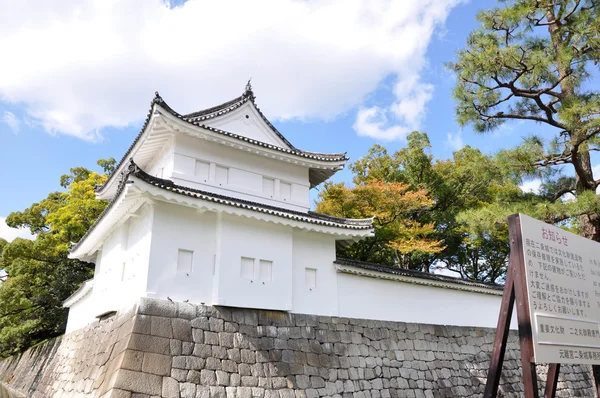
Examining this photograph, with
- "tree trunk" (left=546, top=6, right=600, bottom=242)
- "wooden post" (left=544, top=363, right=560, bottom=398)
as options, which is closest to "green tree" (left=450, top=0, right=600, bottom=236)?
"tree trunk" (left=546, top=6, right=600, bottom=242)

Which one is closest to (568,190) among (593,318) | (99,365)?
(593,318)

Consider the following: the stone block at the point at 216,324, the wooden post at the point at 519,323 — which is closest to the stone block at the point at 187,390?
the stone block at the point at 216,324

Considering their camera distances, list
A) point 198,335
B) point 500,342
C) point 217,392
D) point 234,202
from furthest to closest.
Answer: point 234,202 → point 198,335 → point 217,392 → point 500,342

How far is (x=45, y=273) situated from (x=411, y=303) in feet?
49.5

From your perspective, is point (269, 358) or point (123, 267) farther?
point (123, 267)

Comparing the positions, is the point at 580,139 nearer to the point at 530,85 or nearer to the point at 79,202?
the point at 530,85

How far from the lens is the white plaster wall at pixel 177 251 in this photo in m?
7.72

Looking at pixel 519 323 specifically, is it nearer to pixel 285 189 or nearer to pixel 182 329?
pixel 182 329

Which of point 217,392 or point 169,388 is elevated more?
point 169,388

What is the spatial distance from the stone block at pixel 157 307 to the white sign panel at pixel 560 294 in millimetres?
5742

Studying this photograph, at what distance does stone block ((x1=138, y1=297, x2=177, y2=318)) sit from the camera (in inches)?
288

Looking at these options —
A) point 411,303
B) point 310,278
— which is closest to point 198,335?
point 310,278

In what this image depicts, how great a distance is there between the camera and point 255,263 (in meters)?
8.69

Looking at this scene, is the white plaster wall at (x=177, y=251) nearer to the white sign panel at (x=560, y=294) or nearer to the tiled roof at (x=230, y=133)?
the tiled roof at (x=230, y=133)
